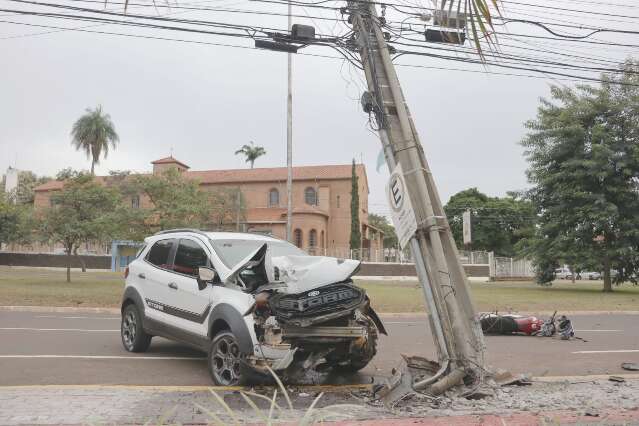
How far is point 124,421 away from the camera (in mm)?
4984

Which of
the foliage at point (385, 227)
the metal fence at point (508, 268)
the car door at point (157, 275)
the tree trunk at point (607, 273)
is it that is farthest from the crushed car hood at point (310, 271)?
the foliage at point (385, 227)

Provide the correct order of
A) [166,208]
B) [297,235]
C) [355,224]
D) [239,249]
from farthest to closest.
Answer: [355,224]
[297,235]
[166,208]
[239,249]

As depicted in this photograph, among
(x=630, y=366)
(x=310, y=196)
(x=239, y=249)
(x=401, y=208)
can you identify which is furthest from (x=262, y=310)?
(x=310, y=196)

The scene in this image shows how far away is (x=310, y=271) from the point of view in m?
6.40

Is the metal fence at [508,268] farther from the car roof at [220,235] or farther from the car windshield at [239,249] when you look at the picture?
the car windshield at [239,249]

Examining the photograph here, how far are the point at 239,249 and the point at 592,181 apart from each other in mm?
28672

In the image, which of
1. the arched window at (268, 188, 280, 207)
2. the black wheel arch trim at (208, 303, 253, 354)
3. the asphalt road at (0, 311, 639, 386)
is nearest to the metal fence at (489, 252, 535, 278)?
the arched window at (268, 188, 280, 207)

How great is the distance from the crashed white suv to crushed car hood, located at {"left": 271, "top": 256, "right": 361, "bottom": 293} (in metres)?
0.01

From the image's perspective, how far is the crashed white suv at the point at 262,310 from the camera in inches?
241

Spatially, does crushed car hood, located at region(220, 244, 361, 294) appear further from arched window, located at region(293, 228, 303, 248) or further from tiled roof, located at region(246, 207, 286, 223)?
tiled roof, located at region(246, 207, 286, 223)

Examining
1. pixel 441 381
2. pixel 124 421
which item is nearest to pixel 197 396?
pixel 124 421

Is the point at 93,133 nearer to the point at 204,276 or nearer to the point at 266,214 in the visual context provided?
the point at 266,214

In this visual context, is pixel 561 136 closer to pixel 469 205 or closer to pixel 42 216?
pixel 42 216

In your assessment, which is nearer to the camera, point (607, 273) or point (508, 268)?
point (607, 273)
